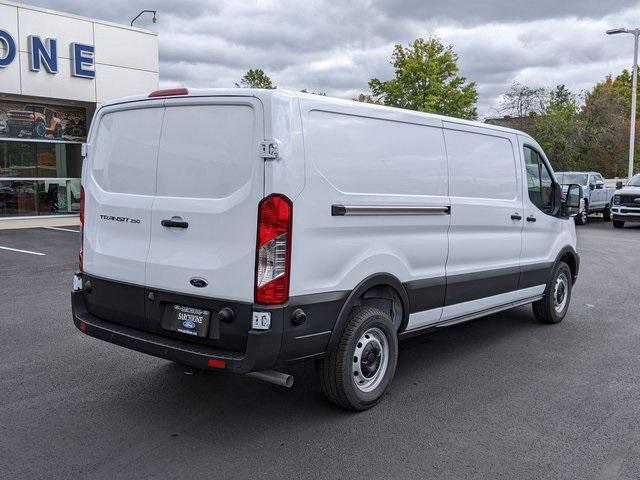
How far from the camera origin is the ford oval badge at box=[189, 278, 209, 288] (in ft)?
12.8

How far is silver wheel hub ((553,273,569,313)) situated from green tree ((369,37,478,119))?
97.1 feet

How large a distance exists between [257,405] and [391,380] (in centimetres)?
102

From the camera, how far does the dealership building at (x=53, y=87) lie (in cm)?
1759

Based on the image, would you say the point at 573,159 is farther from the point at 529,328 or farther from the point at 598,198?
the point at 529,328

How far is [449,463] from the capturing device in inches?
143

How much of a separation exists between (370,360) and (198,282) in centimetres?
141

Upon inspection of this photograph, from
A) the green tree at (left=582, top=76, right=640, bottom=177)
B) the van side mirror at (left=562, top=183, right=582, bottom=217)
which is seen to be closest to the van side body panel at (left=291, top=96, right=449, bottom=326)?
the van side mirror at (left=562, top=183, right=582, bottom=217)

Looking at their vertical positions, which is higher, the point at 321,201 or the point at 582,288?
the point at 321,201

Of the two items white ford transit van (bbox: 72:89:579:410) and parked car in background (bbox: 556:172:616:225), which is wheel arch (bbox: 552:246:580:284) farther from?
parked car in background (bbox: 556:172:616:225)

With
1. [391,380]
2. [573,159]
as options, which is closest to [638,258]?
[391,380]

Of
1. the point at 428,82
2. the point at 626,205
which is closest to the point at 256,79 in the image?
the point at 428,82

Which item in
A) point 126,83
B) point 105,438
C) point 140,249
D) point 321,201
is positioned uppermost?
point 126,83

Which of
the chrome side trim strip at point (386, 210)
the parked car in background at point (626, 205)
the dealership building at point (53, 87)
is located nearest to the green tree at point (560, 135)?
the parked car in background at point (626, 205)

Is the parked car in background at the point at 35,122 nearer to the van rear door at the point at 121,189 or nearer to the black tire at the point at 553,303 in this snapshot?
the van rear door at the point at 121,189
